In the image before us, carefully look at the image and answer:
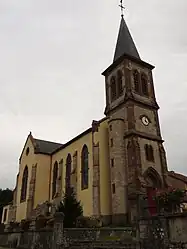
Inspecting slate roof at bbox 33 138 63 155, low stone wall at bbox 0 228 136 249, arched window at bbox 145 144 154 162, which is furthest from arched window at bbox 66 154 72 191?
low stone wall at bbox 0 228 136 249

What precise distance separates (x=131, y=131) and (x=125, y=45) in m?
15.0

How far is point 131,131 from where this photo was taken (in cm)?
2897

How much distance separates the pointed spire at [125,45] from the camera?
121 feet

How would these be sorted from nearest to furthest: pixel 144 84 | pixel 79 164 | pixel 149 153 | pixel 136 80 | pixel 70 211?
pixel 70 211, pixel 149 153, pixel 79 164, pixel 136 80, pixel 144 84

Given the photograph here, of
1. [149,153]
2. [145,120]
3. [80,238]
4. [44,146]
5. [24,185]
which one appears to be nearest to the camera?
[80,238]

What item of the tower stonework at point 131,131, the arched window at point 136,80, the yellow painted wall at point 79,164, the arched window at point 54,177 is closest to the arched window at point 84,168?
the yellow painted wall at point 79,164

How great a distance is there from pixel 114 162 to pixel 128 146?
2.33m

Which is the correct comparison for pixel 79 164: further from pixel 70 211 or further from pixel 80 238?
pixel 80 238

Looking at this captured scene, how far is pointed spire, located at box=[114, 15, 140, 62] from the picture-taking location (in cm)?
3694

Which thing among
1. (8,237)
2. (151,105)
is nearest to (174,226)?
(8,237)

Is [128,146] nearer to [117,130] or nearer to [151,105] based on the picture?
[117,130]

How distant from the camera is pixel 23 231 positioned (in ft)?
62.1

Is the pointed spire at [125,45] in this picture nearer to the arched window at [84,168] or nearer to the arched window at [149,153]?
the arched window at [149,153]

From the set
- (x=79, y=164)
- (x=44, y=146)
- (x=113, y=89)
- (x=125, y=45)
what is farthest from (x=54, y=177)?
(x=125, y=45)
